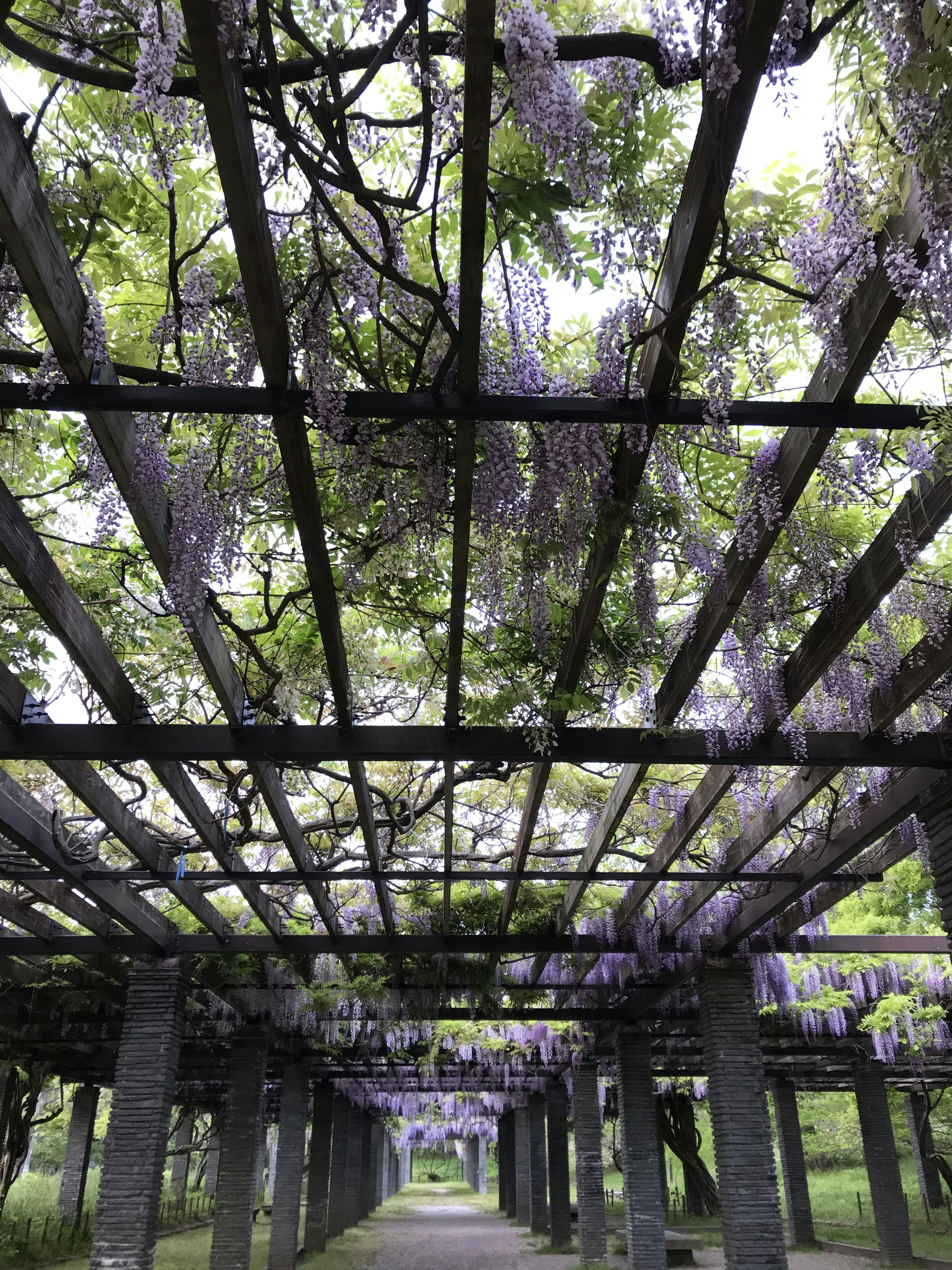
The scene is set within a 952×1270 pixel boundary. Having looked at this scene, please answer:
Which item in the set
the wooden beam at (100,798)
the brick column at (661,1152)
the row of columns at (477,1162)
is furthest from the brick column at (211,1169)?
the wooden beam at (100,798)

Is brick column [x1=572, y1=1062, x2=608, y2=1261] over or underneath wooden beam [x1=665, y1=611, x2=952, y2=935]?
underneath

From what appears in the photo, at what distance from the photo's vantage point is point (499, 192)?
2.30 metres

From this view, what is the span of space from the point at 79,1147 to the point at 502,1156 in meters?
12.7

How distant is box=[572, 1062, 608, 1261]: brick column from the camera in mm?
12141

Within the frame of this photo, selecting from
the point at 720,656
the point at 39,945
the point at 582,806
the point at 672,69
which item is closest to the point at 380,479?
the point at 672,69

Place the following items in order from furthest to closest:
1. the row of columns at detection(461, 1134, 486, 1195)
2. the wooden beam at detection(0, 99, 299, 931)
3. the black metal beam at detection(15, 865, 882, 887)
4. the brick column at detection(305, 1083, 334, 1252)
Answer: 1. the row of columns at detection(461, 1134, 486, 1195)
2. the brick column at detection(305, 1083, 334, 1252)
3. the black metal beam at detection(15, 865, 882, 887)
4. the wooden beam at detection(0, 99, 299, 931)

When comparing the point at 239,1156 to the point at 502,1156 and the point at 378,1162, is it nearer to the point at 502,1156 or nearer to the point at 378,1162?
the point at 502,1156

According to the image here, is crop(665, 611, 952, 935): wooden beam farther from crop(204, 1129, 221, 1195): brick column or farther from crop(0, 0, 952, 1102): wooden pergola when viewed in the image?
crop(204, 1129, 221, 1195): brick column

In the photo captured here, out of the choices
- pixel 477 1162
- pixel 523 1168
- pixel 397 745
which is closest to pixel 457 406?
pixel 397 745

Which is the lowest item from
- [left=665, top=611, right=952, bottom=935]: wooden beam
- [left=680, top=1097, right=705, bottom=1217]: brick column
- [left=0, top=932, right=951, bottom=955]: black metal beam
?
[left=680, top=1097, right=705, bottom=1217]: brick column

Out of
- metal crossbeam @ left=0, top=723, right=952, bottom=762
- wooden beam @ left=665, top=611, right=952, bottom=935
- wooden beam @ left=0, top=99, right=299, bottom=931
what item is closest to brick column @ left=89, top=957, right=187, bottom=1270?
wooden beam @ left=0, top=99, right=299, bottom=931

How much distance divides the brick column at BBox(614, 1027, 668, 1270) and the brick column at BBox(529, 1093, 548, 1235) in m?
7.05

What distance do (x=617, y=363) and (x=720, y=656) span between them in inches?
89.9

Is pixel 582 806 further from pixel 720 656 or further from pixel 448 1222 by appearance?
pixel 448 1222
